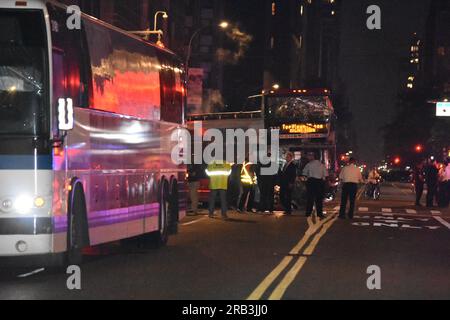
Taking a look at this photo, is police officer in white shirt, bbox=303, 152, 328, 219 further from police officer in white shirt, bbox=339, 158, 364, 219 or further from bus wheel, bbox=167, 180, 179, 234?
bus wheel, bbox=167, 180, 179, 234

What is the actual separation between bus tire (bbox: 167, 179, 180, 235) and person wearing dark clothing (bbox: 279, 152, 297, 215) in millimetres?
9806

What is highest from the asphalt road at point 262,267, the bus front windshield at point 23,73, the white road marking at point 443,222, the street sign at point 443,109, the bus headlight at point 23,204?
the street sign at point 443,109

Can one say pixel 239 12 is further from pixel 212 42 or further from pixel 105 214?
pixel 105 214

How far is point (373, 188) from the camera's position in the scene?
4484 cm

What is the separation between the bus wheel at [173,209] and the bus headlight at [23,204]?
6.65m

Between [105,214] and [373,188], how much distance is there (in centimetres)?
3262

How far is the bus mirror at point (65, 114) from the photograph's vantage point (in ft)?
36.4

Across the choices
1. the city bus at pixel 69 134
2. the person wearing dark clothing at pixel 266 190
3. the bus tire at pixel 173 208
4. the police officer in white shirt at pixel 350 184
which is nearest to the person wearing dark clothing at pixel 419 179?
the person wearing dark clothing at pixel 266 190

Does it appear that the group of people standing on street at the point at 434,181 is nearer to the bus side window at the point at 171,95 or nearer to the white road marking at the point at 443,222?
the white road marking at the point at 443,222

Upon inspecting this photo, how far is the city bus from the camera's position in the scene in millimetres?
11297

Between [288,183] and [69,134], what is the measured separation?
53.9ft

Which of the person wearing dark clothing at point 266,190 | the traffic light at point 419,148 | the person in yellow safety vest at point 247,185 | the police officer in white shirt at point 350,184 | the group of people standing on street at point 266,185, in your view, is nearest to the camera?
the group of people standing on street at point 266,185

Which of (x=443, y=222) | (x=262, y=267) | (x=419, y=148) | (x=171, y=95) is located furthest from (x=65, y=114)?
(x=419, y=148)
